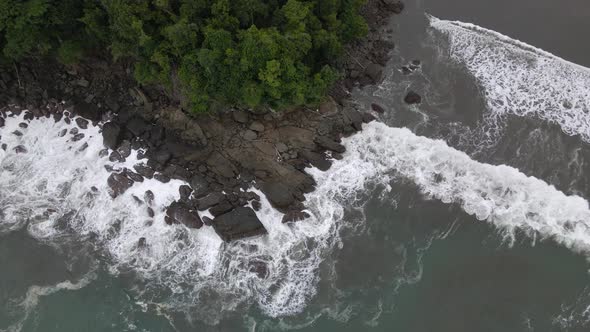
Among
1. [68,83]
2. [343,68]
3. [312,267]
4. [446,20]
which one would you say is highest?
[446,20]

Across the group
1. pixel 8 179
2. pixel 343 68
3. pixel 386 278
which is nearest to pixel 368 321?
pixel 386 278

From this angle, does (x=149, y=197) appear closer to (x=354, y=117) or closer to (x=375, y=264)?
(x=354, y=117)

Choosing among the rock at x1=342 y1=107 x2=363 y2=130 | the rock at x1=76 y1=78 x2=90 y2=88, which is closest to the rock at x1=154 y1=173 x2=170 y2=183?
the rock at x1=76 y1=78 x2=90 y2=88

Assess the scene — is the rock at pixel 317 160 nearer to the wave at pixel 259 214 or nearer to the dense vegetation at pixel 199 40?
the wave at pixel 259 214

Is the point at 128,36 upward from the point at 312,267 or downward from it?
upward

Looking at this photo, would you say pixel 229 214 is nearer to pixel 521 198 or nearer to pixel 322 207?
pixel 322 207

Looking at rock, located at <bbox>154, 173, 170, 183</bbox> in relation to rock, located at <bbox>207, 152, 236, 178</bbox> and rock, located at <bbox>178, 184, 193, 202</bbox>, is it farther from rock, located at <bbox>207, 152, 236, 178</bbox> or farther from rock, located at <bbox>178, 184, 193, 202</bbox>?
rock, located at <bbox>207, 152, 236, 178</bbox>
